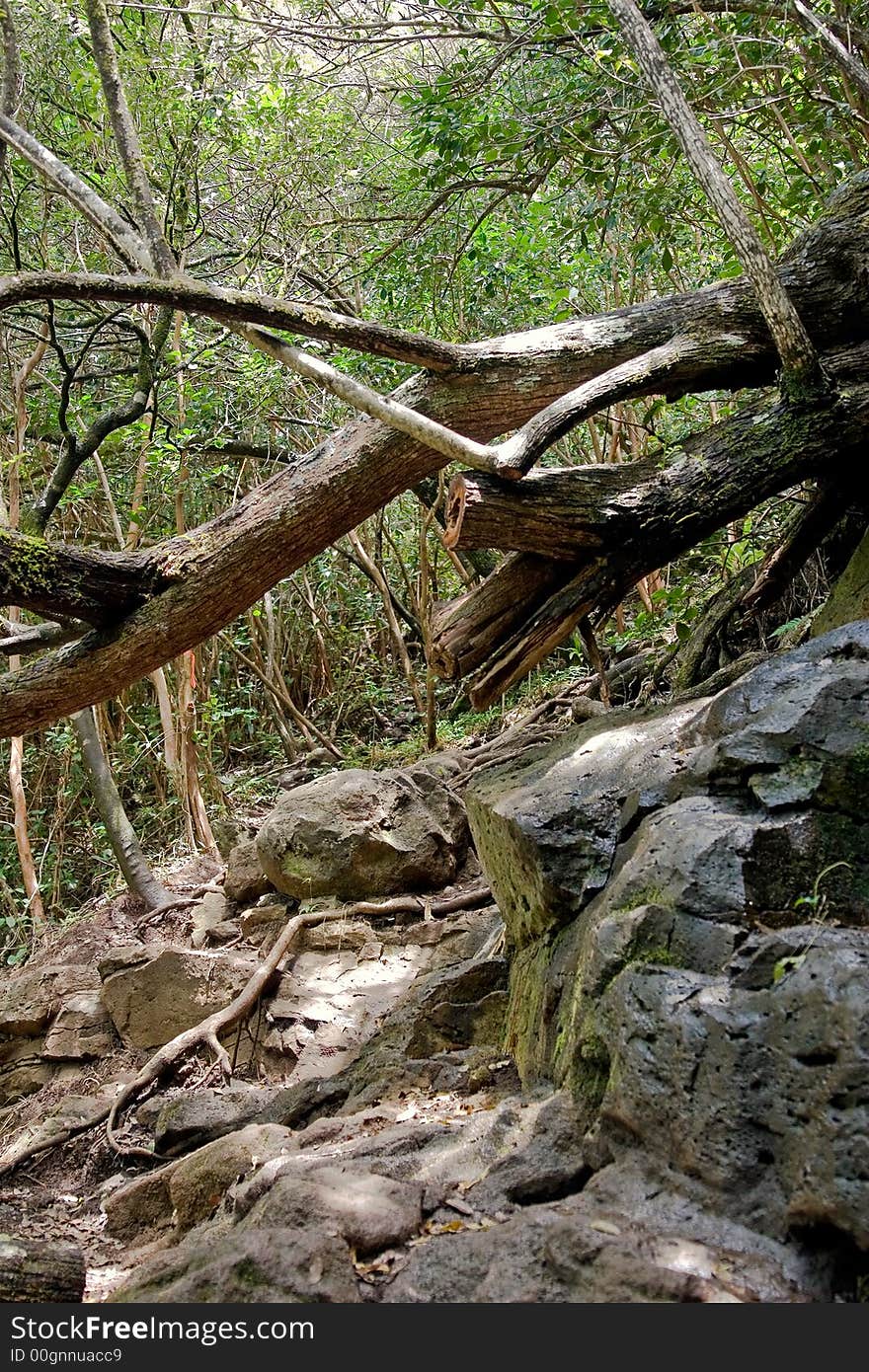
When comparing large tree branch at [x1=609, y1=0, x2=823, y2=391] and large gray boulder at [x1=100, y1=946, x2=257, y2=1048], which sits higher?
large tree branch at [x1=609, y1=0, x2=823, y2=391]

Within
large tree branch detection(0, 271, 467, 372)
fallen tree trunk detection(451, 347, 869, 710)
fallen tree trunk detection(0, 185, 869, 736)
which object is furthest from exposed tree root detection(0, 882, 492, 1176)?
large tree branch detection(0, 271, 467, 372)

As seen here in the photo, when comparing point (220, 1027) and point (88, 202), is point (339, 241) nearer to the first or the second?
point (88, 202)

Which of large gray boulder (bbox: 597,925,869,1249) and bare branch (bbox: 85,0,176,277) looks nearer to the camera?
large gray boulder (bbox: 597,925,869,1249)

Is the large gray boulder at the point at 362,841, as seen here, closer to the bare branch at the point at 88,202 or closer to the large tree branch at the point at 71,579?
the large tree branch at the point at 71,579

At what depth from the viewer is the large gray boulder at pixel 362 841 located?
21.2 feet

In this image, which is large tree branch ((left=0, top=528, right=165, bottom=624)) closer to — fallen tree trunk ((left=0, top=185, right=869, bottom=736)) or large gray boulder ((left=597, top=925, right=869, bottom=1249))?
fallen tree trunk ((left=0, top=185, right=869, bottom=736))

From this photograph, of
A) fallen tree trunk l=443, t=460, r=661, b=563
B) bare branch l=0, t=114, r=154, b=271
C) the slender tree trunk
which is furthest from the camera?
the slender tree trunk

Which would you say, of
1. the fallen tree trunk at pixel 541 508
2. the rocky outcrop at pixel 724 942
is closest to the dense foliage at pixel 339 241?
the fallen tree trunk at pixel 541 508

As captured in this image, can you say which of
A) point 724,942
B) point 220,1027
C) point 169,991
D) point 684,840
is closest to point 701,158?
point 684,840

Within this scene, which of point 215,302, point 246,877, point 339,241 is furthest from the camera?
point 339,241

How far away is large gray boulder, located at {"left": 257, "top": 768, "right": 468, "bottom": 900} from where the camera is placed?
6453 mm

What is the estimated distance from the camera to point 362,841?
6449 mm

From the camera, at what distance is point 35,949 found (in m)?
8.22

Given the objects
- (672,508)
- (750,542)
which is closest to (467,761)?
(750,542)
